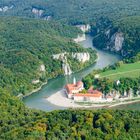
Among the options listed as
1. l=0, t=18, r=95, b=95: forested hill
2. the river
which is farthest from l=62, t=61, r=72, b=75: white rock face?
the river

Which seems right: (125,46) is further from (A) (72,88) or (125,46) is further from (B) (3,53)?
(A) (72,88)

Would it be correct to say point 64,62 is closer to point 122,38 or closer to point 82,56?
point 82,56

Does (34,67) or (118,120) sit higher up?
(118,120)

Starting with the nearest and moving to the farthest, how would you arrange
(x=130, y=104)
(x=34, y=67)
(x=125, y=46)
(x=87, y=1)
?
(x=130, y=104), (x=34, y=67), (x=125, y=46), (x=87, y=1)

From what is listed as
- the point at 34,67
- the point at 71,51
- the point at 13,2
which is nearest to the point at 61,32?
the point at 71,51

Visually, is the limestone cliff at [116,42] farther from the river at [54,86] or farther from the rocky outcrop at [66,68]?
the rocky outcrop at [66,68]

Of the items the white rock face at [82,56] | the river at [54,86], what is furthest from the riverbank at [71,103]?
the white rock face at [82,56]

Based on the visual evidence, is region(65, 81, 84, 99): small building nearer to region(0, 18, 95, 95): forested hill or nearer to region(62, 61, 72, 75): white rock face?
region(0, 18, 95, 95): forested hill
